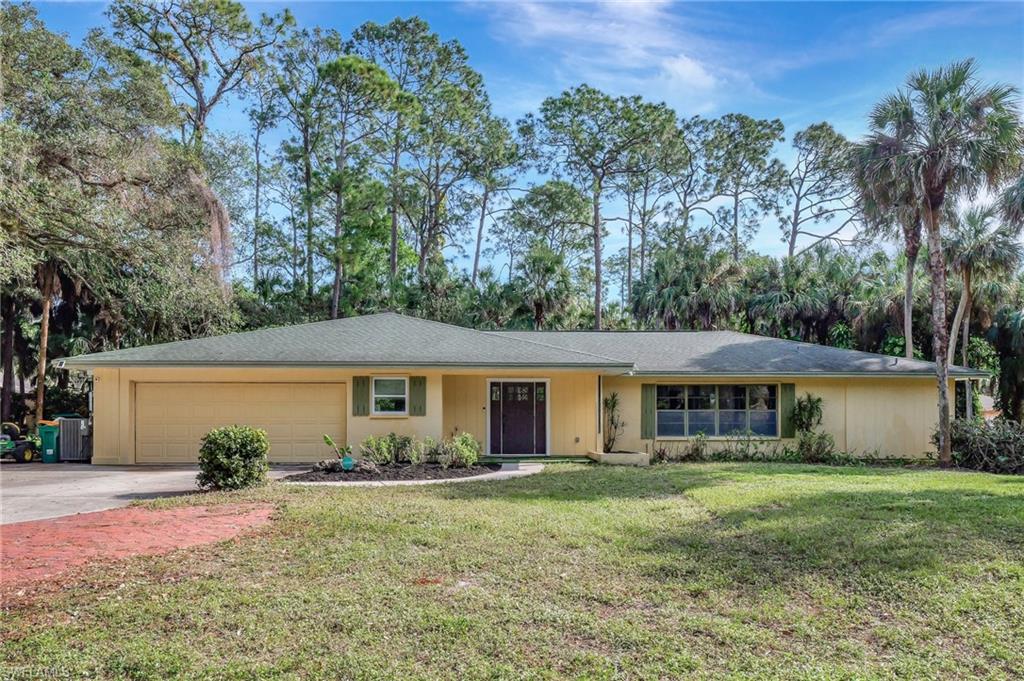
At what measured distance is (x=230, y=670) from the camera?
389 cm

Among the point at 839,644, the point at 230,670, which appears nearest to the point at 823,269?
the point at 839,644

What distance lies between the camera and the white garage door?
14.3 meters

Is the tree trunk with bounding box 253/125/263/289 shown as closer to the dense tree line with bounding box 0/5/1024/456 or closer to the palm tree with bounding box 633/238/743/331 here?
the dense tree line with bounding box 0/5/1024/456

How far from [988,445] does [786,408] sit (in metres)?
4.11

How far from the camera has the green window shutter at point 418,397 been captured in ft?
46.1

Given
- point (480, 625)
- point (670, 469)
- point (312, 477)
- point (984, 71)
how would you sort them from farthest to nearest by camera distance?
point (984, 71) → point (670, 469) → point (312, 477) → point (480, 625)

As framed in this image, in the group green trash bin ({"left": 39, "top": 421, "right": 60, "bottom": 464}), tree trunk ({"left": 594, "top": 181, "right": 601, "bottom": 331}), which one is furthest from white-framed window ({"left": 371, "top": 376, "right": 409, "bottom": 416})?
tree trunk ({"left": 594, "top": 181, "right": 601, "bottom": 331})

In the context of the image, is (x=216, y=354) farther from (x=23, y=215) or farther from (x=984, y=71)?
(x=984, y=71)

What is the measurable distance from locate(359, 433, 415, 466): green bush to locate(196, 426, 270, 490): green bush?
9.11 feet

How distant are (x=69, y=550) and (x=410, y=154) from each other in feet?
94.1

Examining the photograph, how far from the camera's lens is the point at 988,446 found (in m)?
14.2

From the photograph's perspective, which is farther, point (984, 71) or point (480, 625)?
point (984, 71)

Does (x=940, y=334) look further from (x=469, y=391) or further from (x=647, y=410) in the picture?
(x=469, y=391)

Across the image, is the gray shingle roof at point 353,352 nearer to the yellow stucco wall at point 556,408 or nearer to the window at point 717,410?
the yellow stucco wall at point 556,408
